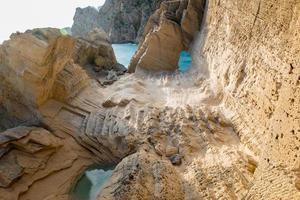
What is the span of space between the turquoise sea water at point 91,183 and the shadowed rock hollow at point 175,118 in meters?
0.11

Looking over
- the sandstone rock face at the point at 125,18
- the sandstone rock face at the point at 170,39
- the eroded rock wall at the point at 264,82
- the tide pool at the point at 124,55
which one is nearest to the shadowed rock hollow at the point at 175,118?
the eroded rock wall at the point at 264,82

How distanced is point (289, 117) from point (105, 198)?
6.82 feet

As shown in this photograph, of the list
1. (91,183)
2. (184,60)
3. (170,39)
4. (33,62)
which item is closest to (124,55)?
(184,60)

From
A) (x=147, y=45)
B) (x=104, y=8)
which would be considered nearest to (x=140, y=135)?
(x=147, y=45)

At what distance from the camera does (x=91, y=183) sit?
5.52m

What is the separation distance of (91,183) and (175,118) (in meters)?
1.54

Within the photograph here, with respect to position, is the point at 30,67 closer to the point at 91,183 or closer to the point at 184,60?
the point at 91,183

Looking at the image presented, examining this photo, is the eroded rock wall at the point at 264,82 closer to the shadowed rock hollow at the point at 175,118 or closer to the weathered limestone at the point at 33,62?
the shadowed rock hollow at the point at 175,118

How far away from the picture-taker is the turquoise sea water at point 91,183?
17.2ft

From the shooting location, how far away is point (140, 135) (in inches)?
214

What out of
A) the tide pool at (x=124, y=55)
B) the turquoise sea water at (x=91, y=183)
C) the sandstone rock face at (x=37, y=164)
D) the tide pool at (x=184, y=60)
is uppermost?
the tide pool at (x=184, y=60)

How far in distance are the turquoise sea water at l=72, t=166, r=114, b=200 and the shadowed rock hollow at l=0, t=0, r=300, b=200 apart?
11 cm

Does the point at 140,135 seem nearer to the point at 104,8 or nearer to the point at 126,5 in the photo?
the point at 126,5

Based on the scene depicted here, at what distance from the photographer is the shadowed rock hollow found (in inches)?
145
